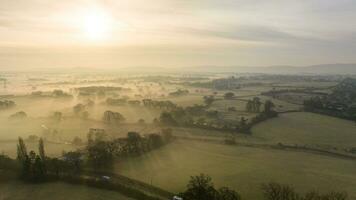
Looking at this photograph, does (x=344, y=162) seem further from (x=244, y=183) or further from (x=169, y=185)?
(x=169, y=185)

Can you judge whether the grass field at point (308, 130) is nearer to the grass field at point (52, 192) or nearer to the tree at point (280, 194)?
the tree at point (280, 194)

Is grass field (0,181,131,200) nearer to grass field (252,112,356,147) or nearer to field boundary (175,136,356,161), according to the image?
field boundary (175,136,356,161)

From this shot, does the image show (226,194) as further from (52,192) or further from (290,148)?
(290,148)

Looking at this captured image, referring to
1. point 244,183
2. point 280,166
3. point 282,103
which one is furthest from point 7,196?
point 282,103

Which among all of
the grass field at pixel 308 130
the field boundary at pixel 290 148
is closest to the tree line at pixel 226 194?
the field boundary at pixel 290 148

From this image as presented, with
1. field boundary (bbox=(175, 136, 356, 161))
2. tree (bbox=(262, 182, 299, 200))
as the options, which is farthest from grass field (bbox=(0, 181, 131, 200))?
field boundary (bbox=(175, 136, 356, 161))

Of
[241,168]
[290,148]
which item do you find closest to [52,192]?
[241,168]
